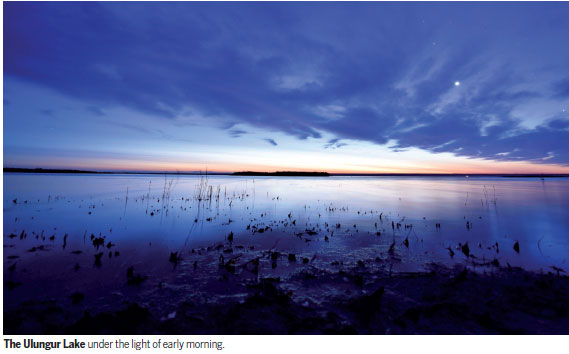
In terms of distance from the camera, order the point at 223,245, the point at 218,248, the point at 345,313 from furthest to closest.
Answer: the point at 223,245 → the point at 218,248 → the point at 345,313

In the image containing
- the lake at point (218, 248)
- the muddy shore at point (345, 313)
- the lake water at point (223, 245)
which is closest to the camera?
the muddy shore at point (345, 313)

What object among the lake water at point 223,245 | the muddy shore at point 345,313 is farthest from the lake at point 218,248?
the muddy shore at point 345,313

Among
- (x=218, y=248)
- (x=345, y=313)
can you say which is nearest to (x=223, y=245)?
(x=218, y=248)

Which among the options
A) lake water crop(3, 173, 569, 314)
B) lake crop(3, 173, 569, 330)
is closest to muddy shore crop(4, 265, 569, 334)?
lake crop(3, 173, 569, 330)

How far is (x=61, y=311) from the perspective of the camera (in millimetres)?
5250

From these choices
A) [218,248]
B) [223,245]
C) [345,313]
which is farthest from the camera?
[223,245]

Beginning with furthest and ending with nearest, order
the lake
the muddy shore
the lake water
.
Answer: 1. the lake water
2. the lake
3. the muddy shore

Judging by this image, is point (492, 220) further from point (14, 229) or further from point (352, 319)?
point (14, 229)

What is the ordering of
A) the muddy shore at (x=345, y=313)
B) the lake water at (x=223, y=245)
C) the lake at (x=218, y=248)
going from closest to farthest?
the muddy shore at (x=345, y=313) < the lake at (x=218, y=248) < the lake water at (x=223, y=245)

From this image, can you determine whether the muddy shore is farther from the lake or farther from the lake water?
the lake water

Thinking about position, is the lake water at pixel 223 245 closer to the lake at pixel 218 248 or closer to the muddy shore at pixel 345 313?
the lake at pixel 218 248

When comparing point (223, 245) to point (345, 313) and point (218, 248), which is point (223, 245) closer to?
point (218, 248)
